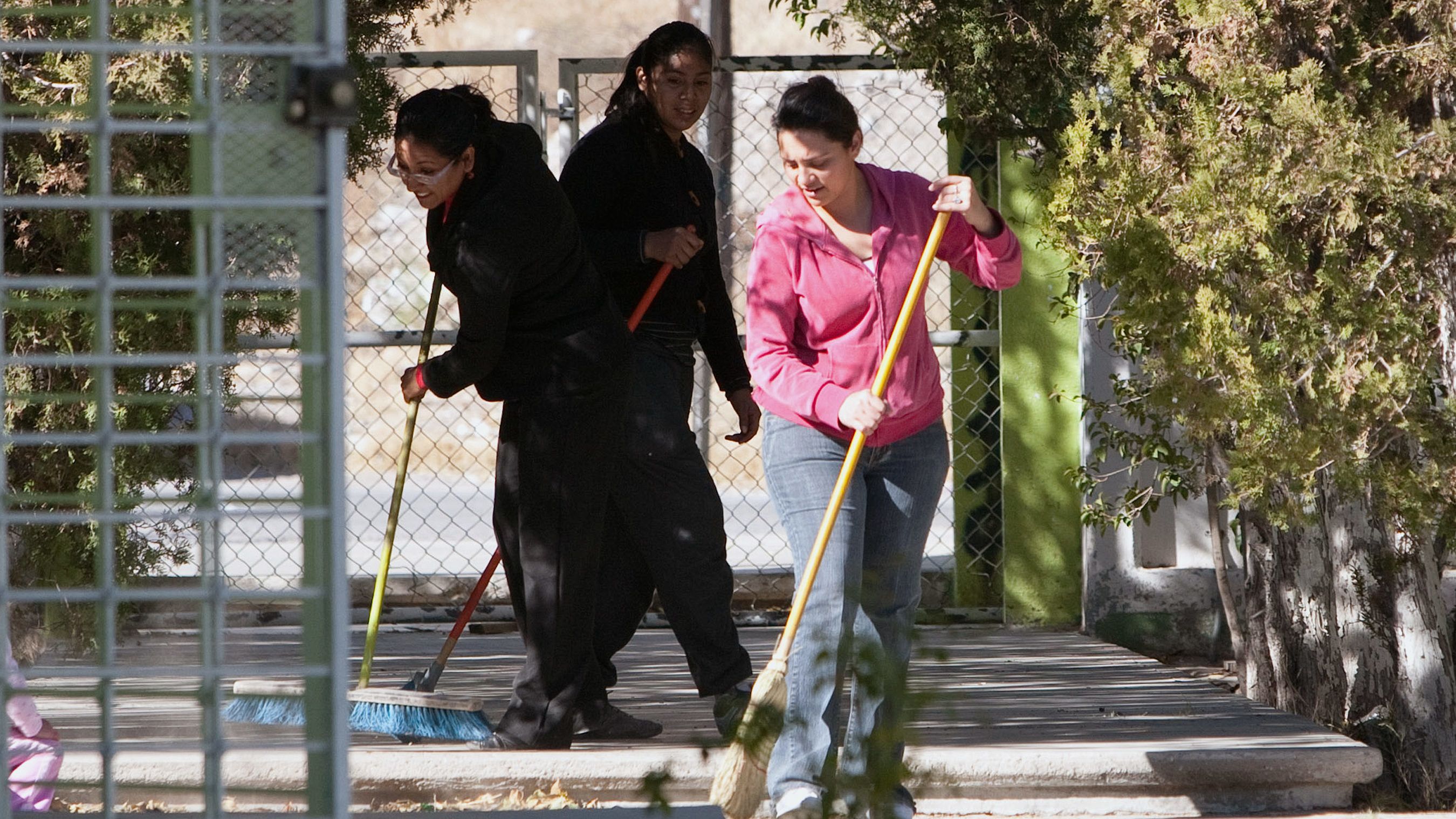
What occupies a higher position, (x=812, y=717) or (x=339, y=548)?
(x=339, y=548)

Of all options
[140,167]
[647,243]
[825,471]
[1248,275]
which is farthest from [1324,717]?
[140,167]

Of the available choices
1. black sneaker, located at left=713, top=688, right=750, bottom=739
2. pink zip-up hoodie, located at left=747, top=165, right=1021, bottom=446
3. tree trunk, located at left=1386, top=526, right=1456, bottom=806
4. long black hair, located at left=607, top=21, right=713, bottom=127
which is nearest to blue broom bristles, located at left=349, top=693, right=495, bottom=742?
black sneaker, located at left=713, top=688, right=750, bottom=739

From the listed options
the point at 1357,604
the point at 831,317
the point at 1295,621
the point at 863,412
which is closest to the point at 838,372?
the point at 831,317

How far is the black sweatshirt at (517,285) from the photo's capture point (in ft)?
12.4

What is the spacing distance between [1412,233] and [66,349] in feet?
12.0

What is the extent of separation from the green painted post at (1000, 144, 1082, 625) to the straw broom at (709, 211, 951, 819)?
8.96 feet

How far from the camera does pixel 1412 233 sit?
3.79 m

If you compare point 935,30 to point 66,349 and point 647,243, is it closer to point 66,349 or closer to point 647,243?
point 647,243

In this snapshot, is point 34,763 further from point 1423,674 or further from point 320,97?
point 1423,674

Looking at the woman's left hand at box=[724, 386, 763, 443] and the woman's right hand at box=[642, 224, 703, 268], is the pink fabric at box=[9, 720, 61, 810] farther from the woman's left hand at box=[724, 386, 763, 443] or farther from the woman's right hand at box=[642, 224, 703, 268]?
the woman's left hand at box=[724, 386, 763, 443]

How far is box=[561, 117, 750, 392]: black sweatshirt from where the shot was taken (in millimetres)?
4344

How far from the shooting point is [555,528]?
3.97 meters

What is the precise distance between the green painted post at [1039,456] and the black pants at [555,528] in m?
2.65

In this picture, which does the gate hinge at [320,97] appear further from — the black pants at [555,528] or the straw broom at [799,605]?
the black pants at [555,528]
